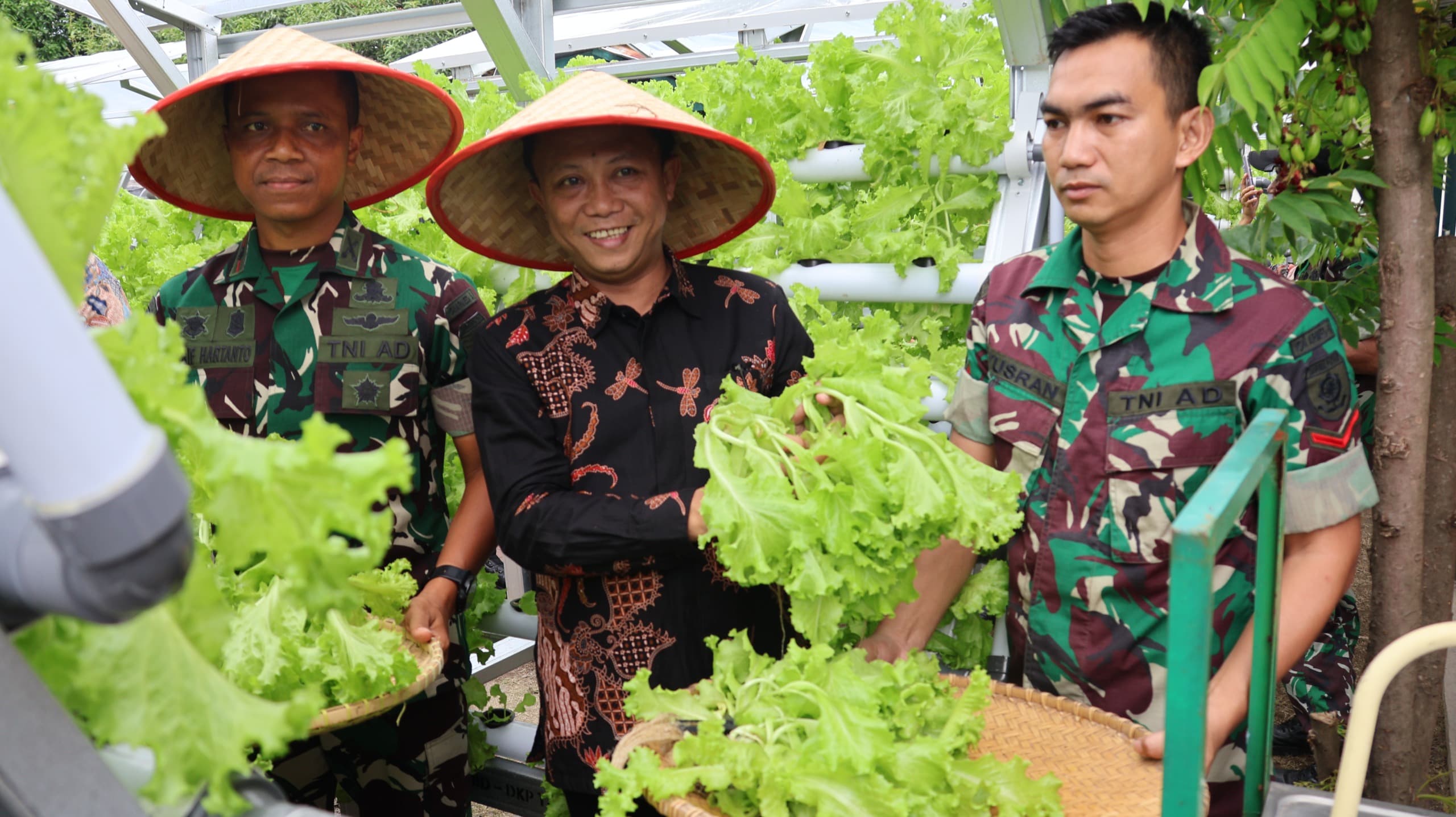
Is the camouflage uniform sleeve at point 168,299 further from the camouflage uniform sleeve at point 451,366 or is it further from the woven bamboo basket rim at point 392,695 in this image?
the woven bamboo basket rim at point 392,695

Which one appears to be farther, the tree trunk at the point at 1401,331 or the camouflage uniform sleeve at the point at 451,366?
the camouflage uniform sleeve at the point at 451,366

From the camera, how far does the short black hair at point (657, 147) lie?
2.44 metres

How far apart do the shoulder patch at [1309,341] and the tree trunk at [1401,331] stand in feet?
1.02

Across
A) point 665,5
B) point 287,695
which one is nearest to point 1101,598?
point 287,695

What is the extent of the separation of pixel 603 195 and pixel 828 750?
1.22 m

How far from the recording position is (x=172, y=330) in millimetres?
858

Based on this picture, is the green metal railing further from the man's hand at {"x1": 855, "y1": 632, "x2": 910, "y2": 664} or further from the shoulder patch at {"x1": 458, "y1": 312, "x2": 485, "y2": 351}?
the shoulder patch at {"x1": 458, "y1": 312, "x2": 485, "y2": 351}

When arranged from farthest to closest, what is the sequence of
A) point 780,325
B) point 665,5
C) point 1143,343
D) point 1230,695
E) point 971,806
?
point 665,5 < point 780,325 < point 1143,343 < point 1230,695 < point 971,806

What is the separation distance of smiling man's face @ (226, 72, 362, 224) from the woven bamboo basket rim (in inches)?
40.0

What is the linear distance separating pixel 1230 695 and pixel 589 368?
1354mm

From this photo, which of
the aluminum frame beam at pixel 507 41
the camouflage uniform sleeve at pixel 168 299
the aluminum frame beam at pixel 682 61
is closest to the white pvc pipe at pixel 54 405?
the camouflage uniform sleeve at pixel 168 299

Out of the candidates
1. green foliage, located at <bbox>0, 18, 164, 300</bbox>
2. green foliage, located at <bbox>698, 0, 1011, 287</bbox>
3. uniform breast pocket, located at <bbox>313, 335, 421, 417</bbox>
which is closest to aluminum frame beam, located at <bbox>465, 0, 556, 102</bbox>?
green foliage, located at <bbox>698, 0, 1011, 287</bbox>

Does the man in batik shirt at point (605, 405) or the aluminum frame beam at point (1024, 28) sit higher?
the aluminum frame beam at point (1024, 28)

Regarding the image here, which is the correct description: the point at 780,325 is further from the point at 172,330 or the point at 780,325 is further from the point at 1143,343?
the point at 172,330
